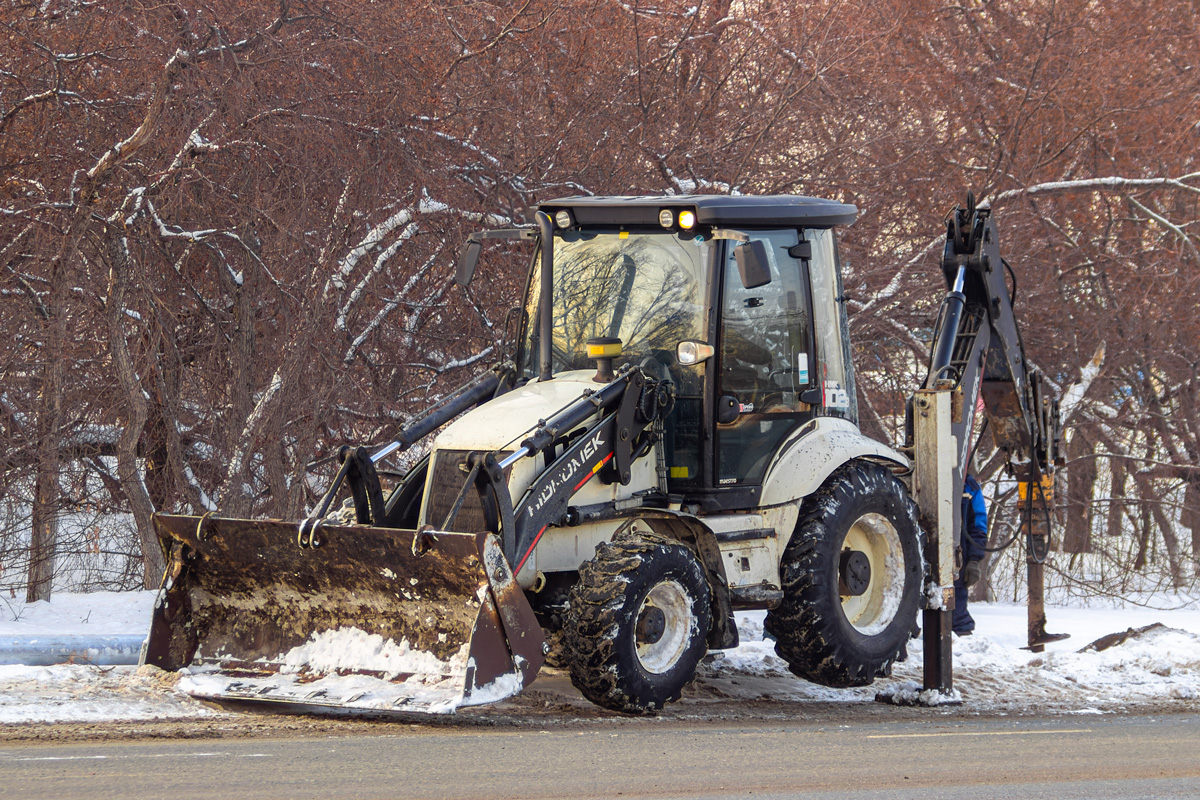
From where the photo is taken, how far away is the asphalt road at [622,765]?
4852mm

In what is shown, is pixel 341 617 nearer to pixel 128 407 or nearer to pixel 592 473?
pixel 592 473

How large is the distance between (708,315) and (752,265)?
67cm

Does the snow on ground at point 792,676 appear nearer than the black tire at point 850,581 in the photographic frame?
Yes

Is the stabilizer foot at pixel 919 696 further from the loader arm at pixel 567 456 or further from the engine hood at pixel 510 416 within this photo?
the engine hood at pixel 510 416

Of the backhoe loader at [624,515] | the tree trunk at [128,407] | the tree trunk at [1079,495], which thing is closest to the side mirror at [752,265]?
the backhoe loader at [624,515]

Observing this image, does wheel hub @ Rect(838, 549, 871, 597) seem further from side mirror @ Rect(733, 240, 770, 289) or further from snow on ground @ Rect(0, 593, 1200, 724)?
side mirror @ Rect(733, 240, 770, 289)

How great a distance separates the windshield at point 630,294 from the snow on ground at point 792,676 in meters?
2.04

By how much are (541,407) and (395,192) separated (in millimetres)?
4751

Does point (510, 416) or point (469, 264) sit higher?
point (469, 264)

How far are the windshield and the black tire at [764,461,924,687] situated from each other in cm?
110

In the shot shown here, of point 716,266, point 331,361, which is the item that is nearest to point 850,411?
point 716,266

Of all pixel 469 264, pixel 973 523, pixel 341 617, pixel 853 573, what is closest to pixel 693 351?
pixel 469 264

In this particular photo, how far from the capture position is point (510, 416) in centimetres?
655

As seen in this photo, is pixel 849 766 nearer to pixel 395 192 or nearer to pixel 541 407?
pixel 541 407
